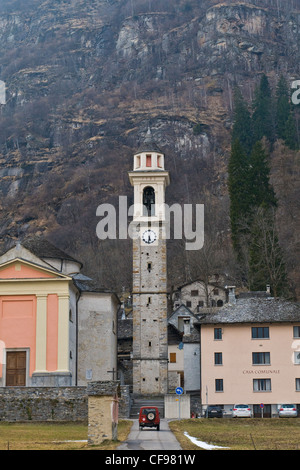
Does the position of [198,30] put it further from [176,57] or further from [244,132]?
[244,132]

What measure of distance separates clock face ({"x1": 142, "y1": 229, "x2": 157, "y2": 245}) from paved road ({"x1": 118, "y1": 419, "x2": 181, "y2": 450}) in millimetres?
23573

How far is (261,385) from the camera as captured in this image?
169 feet

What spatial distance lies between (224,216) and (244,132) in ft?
76.5

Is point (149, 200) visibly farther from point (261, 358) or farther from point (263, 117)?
point (263, 117)

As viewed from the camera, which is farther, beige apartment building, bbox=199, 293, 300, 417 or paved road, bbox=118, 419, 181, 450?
beige apartment building, bbox=199, 293, 300, 417

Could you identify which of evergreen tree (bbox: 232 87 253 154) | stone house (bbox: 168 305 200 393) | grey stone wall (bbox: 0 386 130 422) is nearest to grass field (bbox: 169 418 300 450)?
grey stone wall (bbox: 0 386 130 422)

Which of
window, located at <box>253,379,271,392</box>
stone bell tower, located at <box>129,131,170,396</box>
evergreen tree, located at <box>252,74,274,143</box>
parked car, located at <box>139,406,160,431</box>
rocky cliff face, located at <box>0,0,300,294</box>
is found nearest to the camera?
parked car, located at <box>139,406,160,431</box>

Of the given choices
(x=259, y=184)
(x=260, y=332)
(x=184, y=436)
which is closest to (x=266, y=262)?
(x=259, y=184)

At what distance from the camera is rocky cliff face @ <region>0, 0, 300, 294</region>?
428 ft

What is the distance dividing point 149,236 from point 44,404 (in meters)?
23.7

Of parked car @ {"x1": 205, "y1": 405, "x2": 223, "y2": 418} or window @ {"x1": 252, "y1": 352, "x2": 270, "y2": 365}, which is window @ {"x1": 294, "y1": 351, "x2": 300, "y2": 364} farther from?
parked car @ {"x1": 205, "y1": 405, "x2": 223, "y2": 418}

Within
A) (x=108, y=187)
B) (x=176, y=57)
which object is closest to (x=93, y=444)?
(x=108, y=187)

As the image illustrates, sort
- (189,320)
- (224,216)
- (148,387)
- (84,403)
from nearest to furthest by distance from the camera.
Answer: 1. (84,403)
2. (148,387)
3. (189,320)
4. (224,216)

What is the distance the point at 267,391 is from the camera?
51.3 m
